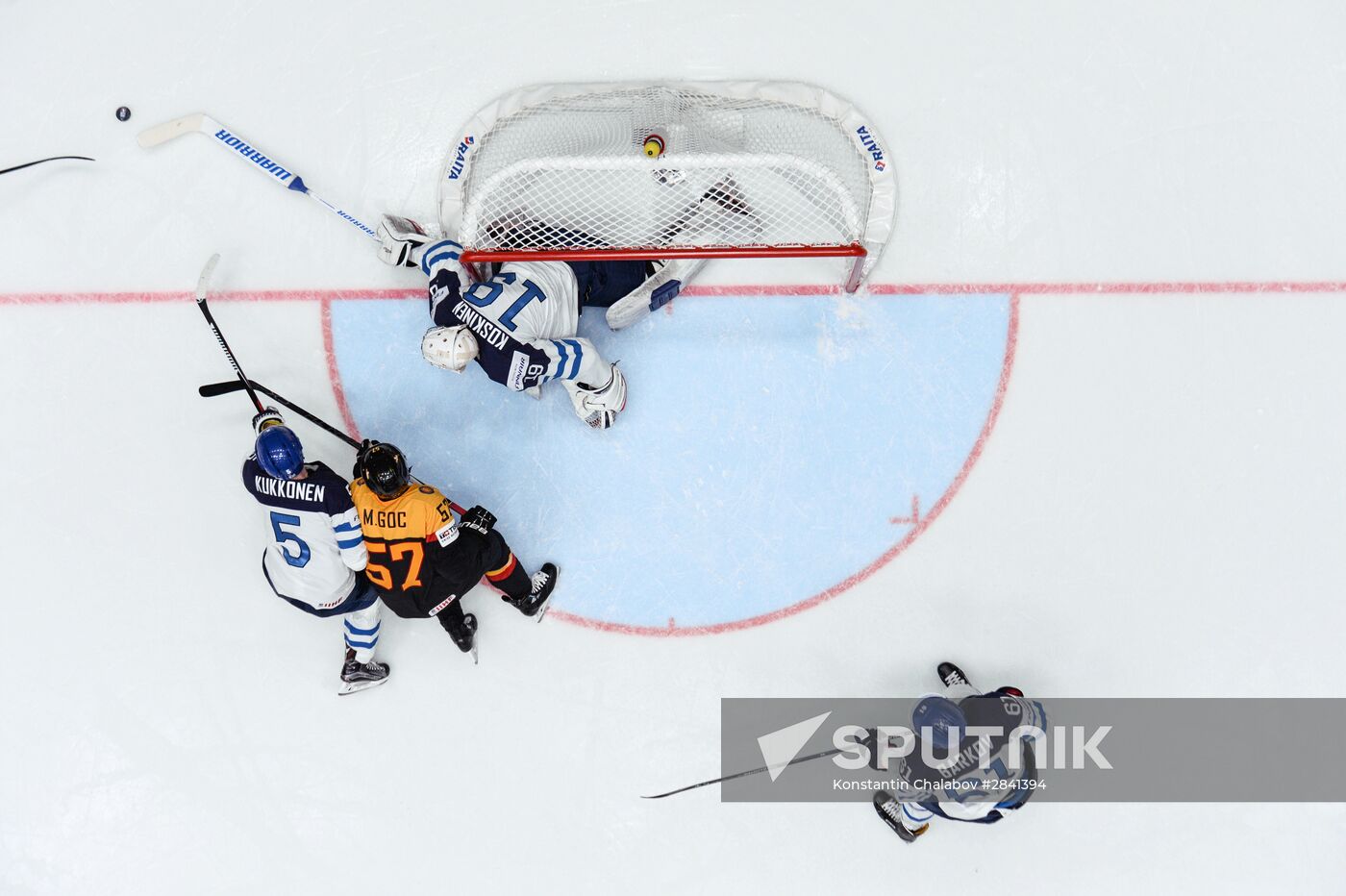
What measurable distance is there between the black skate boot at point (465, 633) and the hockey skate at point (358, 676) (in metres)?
0.41

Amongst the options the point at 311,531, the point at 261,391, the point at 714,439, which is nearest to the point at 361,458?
the point at 311,531

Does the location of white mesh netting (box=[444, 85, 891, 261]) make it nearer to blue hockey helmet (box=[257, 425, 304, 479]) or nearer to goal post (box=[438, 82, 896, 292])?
goal post (box=[438, 82, 896, 292])

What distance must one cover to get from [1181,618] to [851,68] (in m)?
3.15

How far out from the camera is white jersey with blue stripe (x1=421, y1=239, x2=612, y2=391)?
3590mm

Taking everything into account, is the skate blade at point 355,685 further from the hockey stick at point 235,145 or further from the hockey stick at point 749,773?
the hockey stick at point 235,145

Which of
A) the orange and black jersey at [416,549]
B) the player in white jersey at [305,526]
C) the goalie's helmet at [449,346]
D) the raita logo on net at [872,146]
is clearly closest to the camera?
the goalie's helmet at [449,346]

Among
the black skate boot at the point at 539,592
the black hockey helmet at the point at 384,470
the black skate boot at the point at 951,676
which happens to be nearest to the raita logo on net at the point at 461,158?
the black hockey helmet at the point at 384,470

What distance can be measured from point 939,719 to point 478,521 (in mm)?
2132

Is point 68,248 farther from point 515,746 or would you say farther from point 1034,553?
point 1034,553

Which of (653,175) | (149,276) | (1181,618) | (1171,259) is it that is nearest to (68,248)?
(149,276)

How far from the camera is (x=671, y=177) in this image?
384cm

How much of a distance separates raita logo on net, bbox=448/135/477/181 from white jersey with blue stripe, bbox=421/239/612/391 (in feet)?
1.70

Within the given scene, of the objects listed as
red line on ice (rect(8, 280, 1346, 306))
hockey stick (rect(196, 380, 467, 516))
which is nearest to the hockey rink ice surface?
red line on ice (rect(8, 280, 1346, 306))

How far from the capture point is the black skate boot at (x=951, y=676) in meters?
4.20
